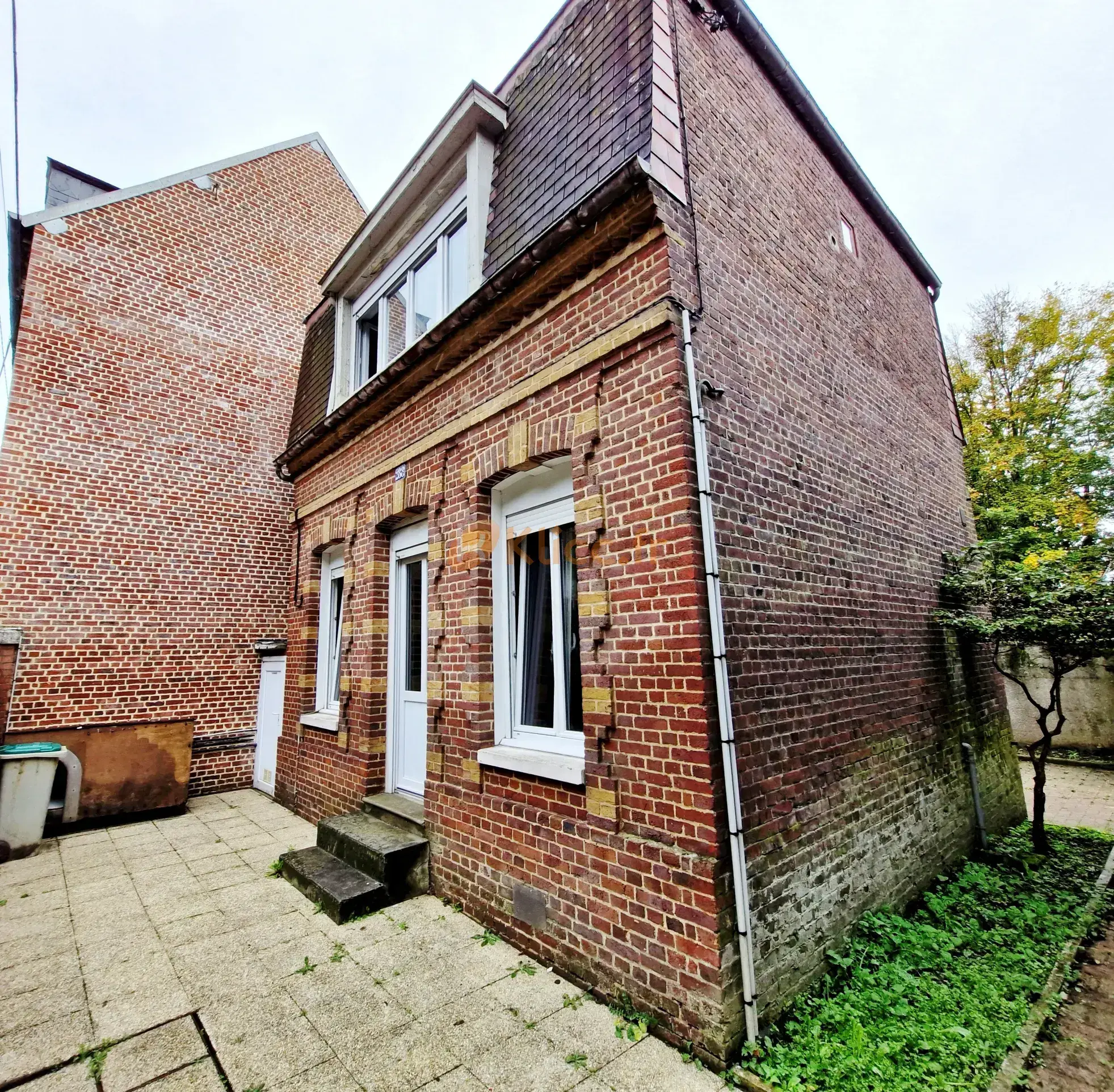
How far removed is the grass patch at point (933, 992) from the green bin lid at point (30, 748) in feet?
23.7

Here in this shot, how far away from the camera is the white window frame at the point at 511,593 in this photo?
13.6ft

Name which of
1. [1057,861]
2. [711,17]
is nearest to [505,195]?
[711,17]

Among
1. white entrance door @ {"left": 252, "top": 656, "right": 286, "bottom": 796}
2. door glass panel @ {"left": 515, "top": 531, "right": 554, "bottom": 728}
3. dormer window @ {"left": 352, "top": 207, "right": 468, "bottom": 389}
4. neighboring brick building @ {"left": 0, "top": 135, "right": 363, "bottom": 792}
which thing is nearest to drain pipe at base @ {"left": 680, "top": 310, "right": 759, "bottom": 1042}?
door glass panel @ {"left": 515, "top": 531, "right": 554, "bottom": 728}

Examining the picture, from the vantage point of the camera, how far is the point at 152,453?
26.8ft

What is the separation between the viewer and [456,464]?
514cm

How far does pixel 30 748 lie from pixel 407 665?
4.22 metres

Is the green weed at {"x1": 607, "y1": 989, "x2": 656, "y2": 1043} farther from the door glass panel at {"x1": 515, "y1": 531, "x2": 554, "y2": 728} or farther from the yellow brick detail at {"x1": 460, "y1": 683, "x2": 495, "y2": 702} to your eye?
the yellow brick detail at {"x1": 460, "y1": 683, "x2": 495, "y2": 702}

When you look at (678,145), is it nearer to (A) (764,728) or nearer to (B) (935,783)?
(A) (764,728)

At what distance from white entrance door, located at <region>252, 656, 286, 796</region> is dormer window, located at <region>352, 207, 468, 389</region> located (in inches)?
171

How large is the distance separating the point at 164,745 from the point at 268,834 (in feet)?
6.66

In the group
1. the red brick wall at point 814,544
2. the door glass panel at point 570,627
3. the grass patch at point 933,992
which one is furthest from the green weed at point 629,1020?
the door glass panel at point 570,627

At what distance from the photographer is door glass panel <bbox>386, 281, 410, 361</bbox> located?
7.32 meters

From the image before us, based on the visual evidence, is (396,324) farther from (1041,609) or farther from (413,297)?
(1041,609)

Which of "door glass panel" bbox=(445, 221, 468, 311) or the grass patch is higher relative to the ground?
"door glass panel" bbox=(445, 221, 468, 311)
